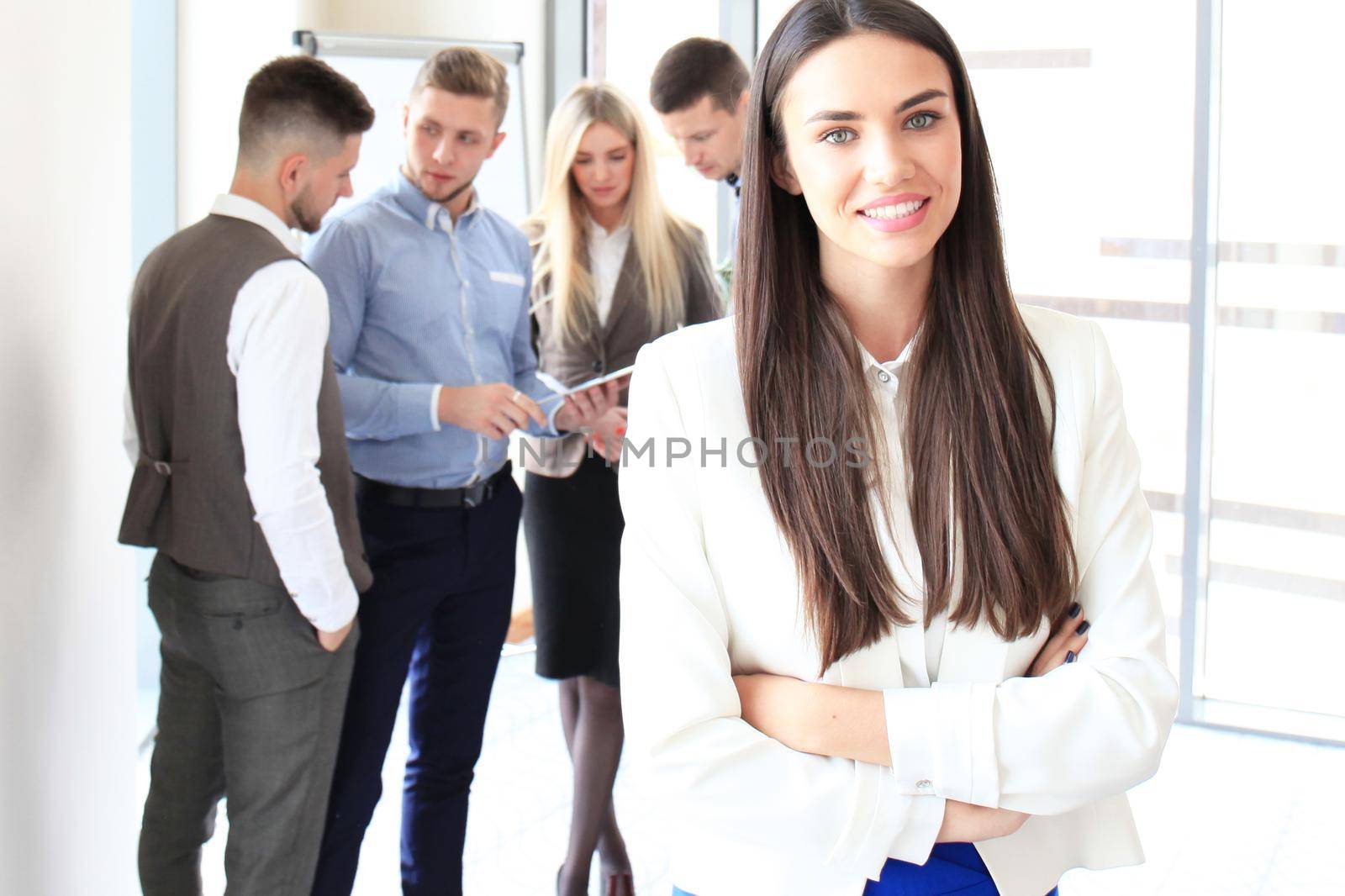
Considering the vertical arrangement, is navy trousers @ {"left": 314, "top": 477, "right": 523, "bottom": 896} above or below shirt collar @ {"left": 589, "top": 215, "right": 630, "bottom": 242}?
below

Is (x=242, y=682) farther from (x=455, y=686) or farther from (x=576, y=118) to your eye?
(x=576, y=118)

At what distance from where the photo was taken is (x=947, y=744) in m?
1.22

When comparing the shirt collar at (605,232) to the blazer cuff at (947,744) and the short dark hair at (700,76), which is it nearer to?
the short dark hair at (700,76)

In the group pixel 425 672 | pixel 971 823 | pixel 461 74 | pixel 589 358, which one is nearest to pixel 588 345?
pixel 589 358

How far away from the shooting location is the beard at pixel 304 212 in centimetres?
221

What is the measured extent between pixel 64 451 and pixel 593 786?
54.2 inches

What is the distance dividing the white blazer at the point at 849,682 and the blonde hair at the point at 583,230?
4.96 ft

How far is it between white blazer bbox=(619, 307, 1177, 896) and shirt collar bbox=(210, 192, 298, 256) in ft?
3.30

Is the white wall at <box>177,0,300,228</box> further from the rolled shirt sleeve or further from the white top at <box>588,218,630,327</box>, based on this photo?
the rolled shirt sleeve

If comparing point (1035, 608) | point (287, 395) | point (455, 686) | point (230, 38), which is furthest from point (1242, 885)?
point (230, 38)

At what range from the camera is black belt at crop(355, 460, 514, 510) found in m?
2.47

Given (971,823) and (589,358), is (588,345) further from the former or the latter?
(971,823)

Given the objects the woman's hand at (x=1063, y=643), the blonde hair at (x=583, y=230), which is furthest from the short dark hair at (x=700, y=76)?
the woman's hand at (x=1063, y=643)

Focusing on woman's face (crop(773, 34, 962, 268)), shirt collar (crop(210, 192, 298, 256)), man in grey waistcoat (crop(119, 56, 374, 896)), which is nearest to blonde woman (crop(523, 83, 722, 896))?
man in grey waistcoat (crop(119, 56, 374, 896))
